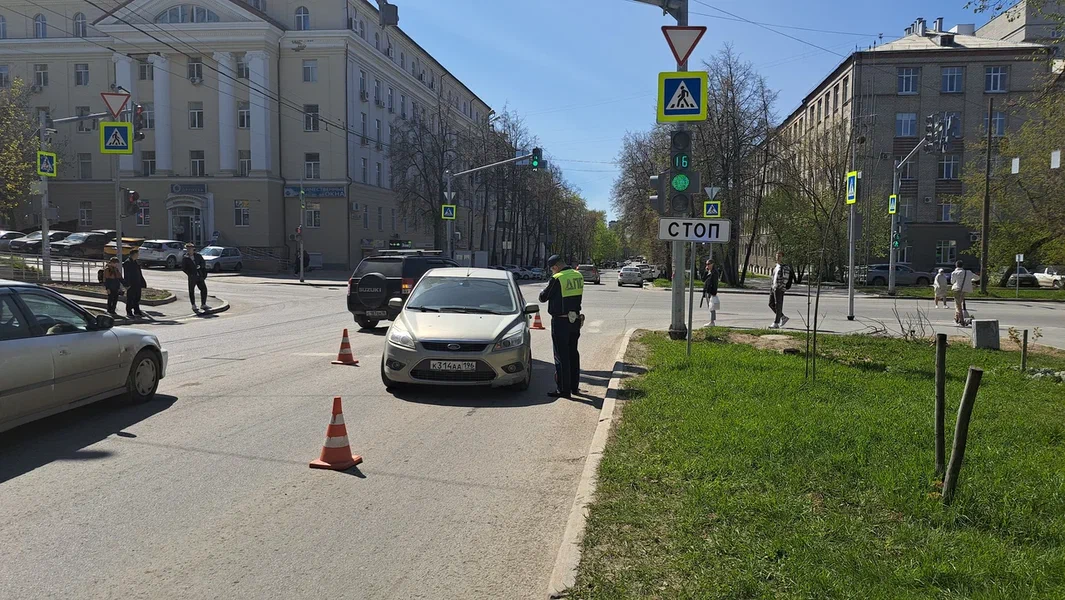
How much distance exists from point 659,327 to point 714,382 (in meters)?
9.57

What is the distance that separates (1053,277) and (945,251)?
7.77m

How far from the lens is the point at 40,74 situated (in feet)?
173

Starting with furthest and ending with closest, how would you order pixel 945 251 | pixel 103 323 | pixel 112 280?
1. pixel 945 251
2. pixel 112 280
3. pixel 103 323

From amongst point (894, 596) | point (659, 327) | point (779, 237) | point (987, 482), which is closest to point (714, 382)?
point (987, 482)

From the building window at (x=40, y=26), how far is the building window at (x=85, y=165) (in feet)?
29.5

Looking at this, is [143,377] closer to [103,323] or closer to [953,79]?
[103,323]

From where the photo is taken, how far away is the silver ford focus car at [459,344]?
8547 millimetres

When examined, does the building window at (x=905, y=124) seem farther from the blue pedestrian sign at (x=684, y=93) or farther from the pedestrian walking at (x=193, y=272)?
the pedestrian walking at (x=193, y=272)

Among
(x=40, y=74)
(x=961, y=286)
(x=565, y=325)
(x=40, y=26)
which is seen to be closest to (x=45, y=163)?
(x=565, y=325)

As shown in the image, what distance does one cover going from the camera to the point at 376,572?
3895 millimetres

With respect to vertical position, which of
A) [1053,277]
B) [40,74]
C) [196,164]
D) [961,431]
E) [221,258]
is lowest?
[1053,277]

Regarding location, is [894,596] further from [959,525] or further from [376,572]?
[376,572]

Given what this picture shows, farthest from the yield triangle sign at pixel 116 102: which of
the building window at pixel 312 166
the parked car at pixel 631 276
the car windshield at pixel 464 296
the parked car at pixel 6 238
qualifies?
the parked car at pixel 631 276

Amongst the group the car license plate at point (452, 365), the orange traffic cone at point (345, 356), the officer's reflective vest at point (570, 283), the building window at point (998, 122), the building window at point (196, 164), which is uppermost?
the building window at point (998, 122)
